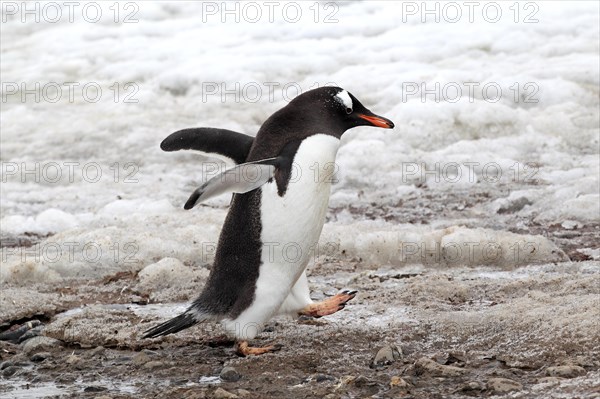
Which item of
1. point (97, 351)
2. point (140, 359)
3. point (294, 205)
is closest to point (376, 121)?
point (294, 205)

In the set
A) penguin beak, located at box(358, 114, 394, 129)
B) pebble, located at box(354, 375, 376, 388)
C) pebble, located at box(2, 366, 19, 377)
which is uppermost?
penguin beak, located at box(358, 114, 394, 129)

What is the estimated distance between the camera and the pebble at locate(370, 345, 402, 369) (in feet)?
12.8

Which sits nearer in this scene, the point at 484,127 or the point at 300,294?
the point at 300,294

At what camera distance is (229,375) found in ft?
12.7

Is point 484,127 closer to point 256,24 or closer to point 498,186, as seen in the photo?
point 498,186

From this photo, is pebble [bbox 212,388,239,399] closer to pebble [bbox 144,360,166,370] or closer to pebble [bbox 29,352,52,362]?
pebble [bbox 144,360,166,370]

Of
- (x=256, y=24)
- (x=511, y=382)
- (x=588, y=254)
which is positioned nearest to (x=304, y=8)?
(x=256, y=24)

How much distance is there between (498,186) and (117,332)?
4135 mm

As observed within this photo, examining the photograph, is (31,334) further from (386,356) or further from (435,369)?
(435,369)

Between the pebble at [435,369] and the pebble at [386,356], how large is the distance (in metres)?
0.22

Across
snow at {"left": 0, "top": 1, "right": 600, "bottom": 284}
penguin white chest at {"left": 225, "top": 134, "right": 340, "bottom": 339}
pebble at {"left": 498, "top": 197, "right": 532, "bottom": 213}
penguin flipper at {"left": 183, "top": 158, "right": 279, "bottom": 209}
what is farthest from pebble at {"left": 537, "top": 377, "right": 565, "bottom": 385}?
pebble at {"left": 498, "top": 197, "right": 532, "bottom": 213}

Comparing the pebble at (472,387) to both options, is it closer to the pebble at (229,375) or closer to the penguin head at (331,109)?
the pebble at (229,375)

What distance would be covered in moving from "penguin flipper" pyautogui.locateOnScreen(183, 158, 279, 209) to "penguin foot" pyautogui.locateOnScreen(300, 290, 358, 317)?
66 cm

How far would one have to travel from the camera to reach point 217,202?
26.1 feet
